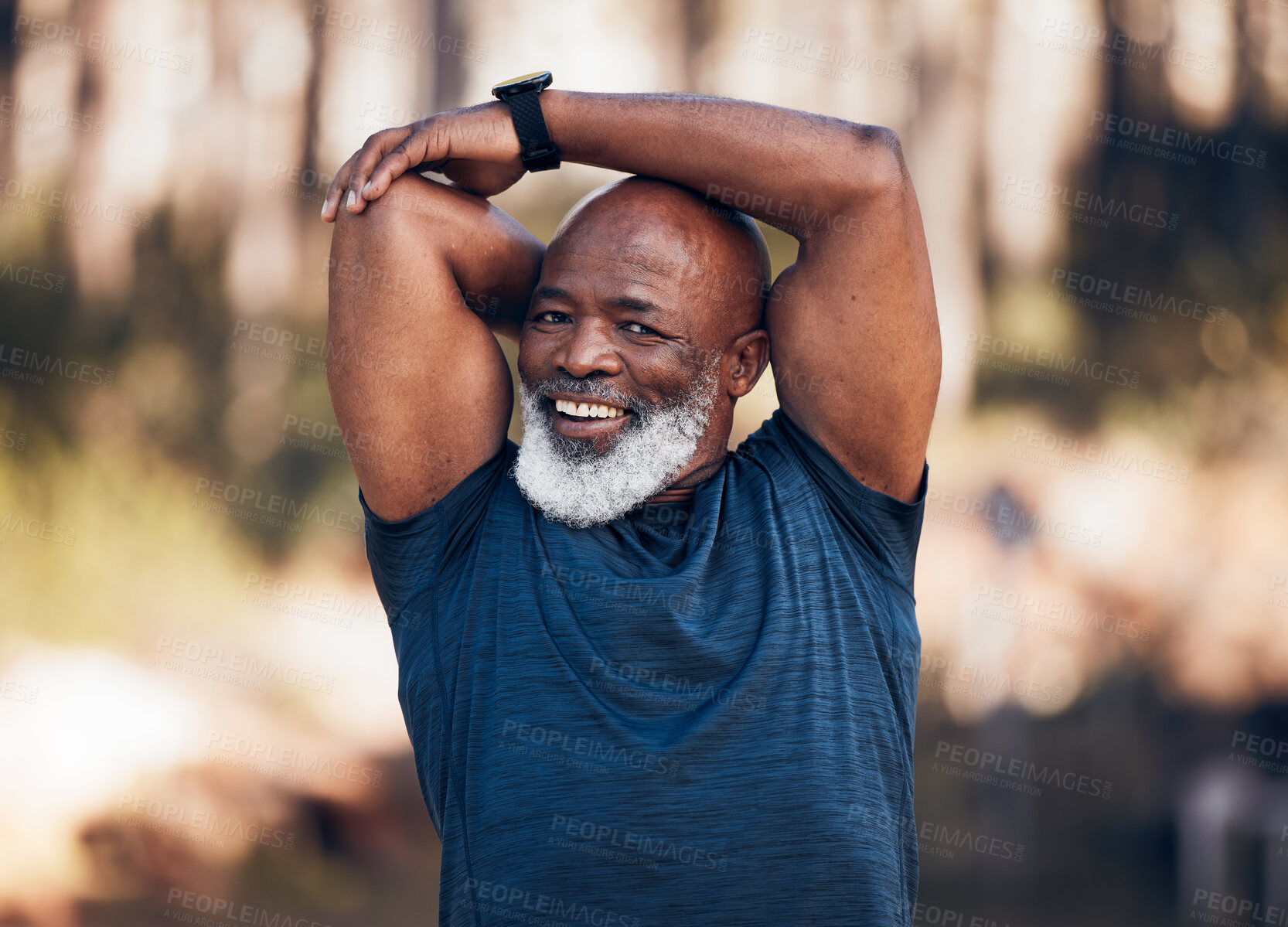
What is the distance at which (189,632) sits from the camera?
14.1ft

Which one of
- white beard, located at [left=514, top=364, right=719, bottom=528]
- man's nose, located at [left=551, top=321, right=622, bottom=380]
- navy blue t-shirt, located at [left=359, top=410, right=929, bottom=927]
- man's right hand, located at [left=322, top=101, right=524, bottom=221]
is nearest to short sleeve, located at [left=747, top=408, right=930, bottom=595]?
navy blue t-shirt, located at [left=359, top=410, right=929, bottom=927]

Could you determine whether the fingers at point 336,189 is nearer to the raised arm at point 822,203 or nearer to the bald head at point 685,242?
the raised arm at point 822,203

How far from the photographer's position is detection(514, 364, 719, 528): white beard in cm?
157

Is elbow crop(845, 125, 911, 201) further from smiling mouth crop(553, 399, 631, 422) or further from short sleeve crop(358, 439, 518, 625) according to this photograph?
short sleeve crop(358, 439, 518, 625)

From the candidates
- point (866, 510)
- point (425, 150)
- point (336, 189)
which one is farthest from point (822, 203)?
point (336, 189)

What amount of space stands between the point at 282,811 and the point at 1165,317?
13.3ft

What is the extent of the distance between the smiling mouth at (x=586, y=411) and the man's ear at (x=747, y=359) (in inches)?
8.6

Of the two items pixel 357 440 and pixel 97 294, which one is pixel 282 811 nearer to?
pixel 97 294

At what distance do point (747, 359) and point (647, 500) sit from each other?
0.96 feet

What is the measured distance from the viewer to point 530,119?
61.4 inches

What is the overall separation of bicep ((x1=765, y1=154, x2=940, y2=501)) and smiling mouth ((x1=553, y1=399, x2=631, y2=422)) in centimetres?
26

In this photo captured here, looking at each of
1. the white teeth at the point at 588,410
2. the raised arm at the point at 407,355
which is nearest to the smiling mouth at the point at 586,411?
the white teeth at the point at 588,410

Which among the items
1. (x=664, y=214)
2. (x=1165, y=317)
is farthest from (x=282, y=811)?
(x=1165, y=317)

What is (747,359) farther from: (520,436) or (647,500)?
(520,436)
